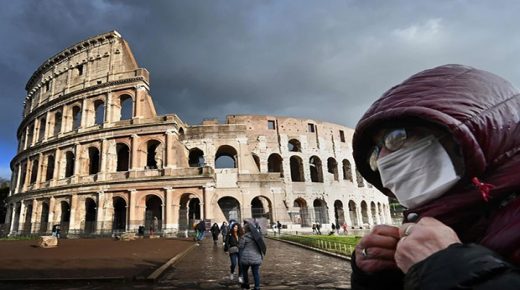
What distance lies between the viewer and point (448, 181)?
33.7 inches

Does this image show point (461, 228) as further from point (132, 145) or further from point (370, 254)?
point (132, 145)

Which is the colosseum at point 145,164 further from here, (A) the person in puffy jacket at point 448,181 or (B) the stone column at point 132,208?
(A) the person in puffy jacket at point 448,181

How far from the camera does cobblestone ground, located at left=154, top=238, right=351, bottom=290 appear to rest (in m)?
6.89

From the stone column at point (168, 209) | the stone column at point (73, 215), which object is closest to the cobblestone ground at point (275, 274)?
the stone column at point (168, 209)

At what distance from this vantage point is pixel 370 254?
956 mm

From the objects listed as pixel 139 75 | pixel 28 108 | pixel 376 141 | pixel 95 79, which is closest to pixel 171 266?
pixel 376 141

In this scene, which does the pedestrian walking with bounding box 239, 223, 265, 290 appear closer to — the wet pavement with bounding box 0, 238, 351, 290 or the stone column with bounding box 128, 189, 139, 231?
the wet pavement with bounding box 0, 238, 351, 290

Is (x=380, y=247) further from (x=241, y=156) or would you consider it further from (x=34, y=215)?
(x=34, y=215)

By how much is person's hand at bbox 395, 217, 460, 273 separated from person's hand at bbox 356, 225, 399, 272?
13cm

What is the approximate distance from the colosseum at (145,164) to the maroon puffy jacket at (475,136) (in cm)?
2452

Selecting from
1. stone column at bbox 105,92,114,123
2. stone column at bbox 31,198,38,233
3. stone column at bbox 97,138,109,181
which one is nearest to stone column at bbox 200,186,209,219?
Result: stone column at bbox 97,138,109,181

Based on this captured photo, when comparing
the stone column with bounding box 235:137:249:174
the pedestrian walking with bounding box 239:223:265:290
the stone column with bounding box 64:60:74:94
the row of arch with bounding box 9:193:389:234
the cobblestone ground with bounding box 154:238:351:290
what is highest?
the stone column with bounding box 64:60:74:94

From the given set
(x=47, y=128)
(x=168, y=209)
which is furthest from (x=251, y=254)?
(x=47, y=128)

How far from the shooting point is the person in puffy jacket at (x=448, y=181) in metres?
0.65
